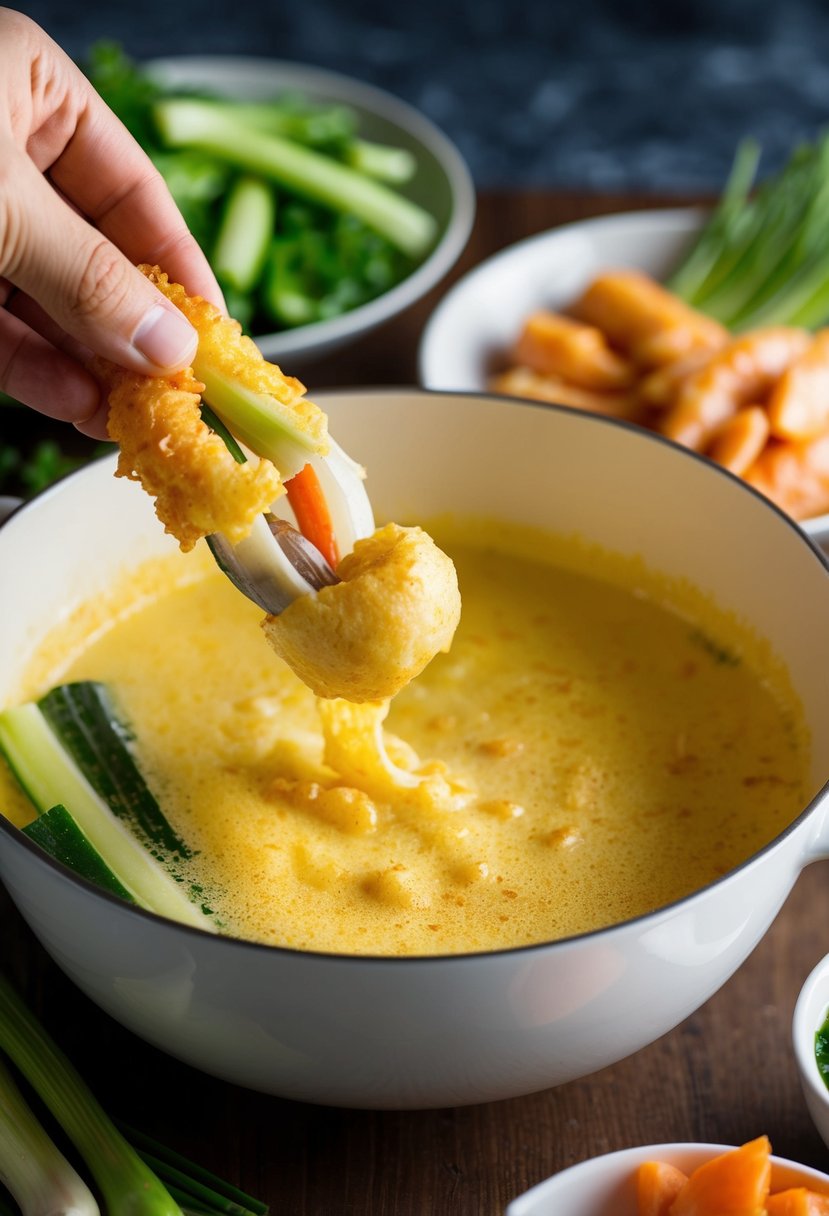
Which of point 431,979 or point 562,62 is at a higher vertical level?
point 562,62

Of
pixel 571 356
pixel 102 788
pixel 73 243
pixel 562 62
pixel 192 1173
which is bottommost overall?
pixel 192 1173

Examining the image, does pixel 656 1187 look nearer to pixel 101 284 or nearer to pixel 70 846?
pixel 70 846

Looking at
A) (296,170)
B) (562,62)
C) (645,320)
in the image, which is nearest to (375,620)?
(645,320)

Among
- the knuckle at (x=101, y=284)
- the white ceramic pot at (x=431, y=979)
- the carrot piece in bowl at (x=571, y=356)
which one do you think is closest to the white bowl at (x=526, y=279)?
the carrot piece in bowl at (x=571, y=356)

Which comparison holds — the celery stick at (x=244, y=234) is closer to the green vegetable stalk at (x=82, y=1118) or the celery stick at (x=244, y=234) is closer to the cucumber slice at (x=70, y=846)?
the cucumber slice at (x=70, y=846)

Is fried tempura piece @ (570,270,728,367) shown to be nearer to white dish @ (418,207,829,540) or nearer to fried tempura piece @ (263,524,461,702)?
white dish @ (418,207,829,540)
